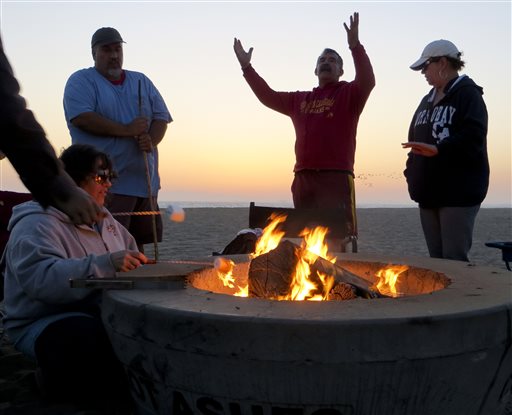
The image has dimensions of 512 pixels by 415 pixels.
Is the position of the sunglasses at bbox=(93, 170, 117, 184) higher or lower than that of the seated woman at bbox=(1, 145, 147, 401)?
higher

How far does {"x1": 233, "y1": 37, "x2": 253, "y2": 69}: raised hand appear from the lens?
5.37m

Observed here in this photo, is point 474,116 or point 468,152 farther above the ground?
point 474,116

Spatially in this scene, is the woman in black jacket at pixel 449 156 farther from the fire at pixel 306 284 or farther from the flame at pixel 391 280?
the fire at pixel 306 284

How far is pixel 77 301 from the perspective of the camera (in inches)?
119

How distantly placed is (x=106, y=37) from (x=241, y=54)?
4.41 ft

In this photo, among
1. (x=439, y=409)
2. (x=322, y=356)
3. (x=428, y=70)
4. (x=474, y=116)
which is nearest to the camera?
(x=322, y=356)

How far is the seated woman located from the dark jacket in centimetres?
227

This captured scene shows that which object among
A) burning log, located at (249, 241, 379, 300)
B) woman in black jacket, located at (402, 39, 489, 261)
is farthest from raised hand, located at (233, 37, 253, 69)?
burning log, located at (249, 241, 379, 300)

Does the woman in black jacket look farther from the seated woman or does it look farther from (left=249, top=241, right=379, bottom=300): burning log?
the seated woman

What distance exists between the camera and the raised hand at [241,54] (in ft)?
17.6

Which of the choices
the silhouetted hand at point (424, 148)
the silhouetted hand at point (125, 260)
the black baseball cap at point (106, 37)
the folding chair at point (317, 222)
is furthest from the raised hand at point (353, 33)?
the silhouetted hand at point (125, 260)

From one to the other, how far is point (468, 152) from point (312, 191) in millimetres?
1310

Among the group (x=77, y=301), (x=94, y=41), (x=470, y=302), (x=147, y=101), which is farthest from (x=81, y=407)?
(x=94, y=41)

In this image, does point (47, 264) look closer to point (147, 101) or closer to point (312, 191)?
point (147, 101)
